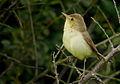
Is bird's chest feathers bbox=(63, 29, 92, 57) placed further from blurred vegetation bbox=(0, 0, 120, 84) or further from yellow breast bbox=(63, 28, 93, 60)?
blurred vegetation bbox=(0, 0, 120, 84)

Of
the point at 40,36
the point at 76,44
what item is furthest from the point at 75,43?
the point at 40,36

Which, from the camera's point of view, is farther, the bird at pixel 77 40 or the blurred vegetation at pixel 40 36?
the blurred vegetation at pixel 40 36

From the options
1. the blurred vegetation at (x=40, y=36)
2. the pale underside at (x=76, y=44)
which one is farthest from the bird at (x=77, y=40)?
the blurred vegetation at (x=40, y=36)

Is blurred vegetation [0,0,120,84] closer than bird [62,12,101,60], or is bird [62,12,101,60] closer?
bird [62,12,101,60]

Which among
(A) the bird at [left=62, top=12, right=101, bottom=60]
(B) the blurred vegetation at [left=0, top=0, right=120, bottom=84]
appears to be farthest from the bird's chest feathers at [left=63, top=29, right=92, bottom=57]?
(B) the blurred vegetation at [left=0, top=0, right=120, bottom=84]

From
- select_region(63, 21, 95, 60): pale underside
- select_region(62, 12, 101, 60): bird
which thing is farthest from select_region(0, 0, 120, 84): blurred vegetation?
select_region(63, 21, 95, 60): pale underside

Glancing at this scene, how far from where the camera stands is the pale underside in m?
3.39

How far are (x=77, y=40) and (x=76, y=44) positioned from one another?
54 millimetres

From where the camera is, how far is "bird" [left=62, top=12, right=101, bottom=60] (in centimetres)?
340

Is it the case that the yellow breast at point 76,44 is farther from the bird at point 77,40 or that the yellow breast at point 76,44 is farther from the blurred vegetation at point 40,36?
the blurred vegetation at point 40,36

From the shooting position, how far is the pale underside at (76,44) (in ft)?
11.1

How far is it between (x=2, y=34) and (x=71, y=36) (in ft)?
6.54

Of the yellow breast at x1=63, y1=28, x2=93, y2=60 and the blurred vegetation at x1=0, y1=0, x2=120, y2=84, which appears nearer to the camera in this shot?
the yellow breast at x1=63, y1=28, x2=93, y2=60

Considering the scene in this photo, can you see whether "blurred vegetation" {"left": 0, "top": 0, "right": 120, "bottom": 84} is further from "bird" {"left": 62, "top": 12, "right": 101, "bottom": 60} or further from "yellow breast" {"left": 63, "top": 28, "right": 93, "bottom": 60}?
"yellow breast" {"left": 63, "top": 28, "right": 93, "bottom": 60}
